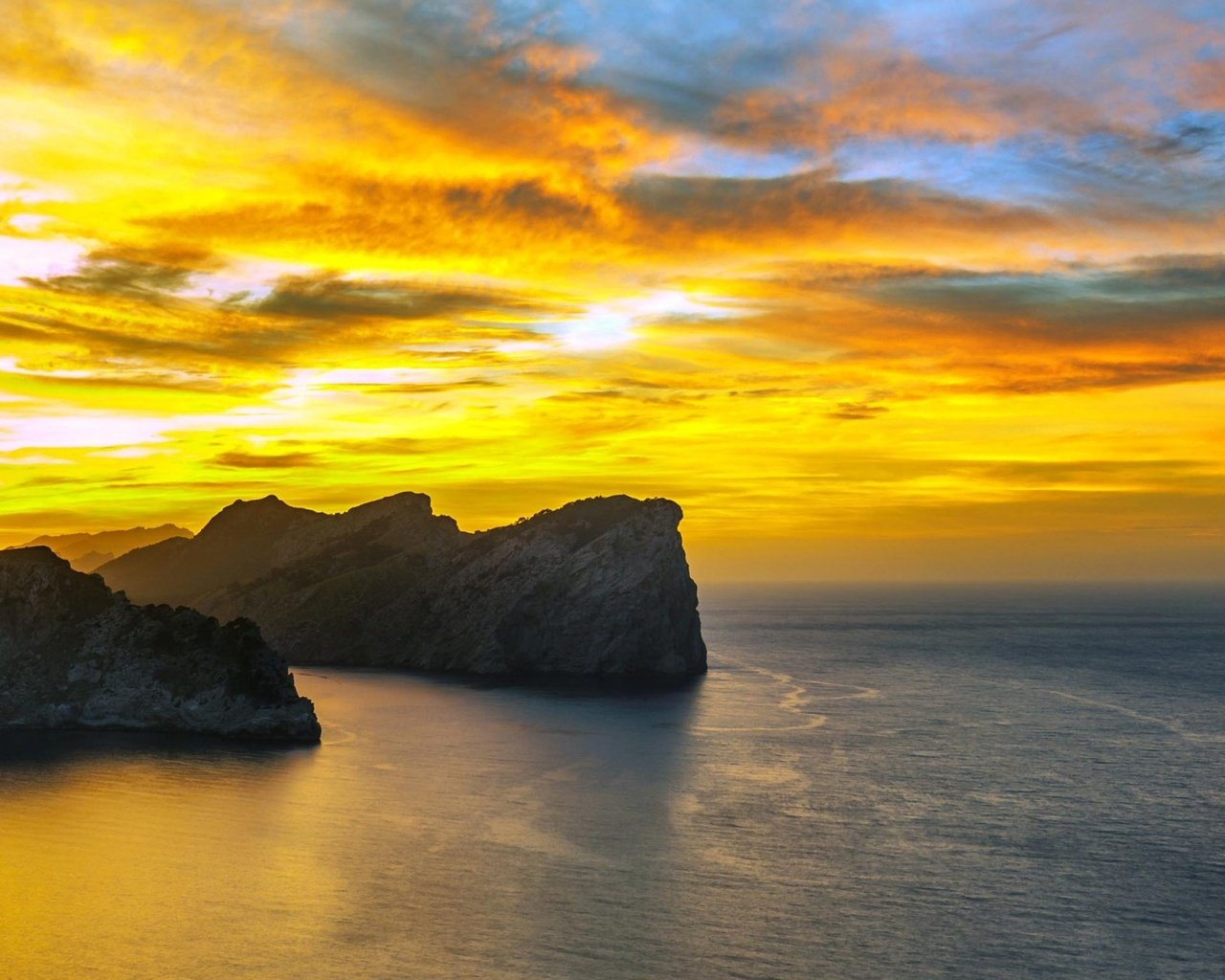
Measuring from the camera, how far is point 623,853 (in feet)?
253

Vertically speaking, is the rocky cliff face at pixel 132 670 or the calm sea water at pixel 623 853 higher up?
the rocky cliff face at pixel 132 670

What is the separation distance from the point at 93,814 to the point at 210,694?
1500 inches

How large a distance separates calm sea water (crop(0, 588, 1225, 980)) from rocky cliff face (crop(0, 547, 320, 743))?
5.14 m

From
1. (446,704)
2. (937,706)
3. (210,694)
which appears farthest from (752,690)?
(210,694)

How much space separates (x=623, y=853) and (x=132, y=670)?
76.5 metres

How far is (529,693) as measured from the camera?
570 feet

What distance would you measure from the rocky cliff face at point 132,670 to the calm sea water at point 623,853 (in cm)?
514

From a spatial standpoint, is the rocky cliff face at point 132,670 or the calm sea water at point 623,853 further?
the rocky cliff face at point 132,670

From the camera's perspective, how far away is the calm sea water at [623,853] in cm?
5884

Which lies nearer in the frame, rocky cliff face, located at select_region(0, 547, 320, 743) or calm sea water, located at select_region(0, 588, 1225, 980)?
calm sea water, located at select_region(0, 588, 1225, 980)

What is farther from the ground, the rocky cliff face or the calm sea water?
the rocky cliff face

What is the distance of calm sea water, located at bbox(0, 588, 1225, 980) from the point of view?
193 ft

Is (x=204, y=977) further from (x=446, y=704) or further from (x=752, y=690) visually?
(x=752, y=690)

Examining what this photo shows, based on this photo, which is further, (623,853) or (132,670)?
(132,670)
